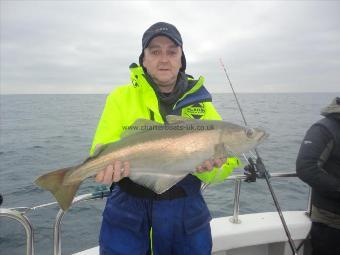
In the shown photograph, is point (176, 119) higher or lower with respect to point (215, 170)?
higher

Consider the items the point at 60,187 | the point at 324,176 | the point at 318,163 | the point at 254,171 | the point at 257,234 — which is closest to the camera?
the point at 60,187

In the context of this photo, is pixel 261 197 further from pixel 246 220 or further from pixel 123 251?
pixel 123 251

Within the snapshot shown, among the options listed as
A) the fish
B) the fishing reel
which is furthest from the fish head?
the fishing reel

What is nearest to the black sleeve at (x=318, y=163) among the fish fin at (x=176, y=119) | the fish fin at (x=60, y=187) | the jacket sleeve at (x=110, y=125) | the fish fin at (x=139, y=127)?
the fish fin at (x=176, y=119)

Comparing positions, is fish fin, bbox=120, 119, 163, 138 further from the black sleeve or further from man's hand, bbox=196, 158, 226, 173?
the black sleeve

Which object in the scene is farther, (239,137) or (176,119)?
(239,137)

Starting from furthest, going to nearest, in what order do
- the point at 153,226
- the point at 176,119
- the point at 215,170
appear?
the point at 215,170 < the point at 176,119 < the point at 153,226

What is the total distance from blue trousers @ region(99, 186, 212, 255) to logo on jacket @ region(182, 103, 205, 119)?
95 centimetres

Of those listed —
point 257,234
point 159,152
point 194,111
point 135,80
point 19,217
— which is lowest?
point 257,234

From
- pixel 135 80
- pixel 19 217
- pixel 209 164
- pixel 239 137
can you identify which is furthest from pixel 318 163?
pixel 19 217

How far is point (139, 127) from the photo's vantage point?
327cm

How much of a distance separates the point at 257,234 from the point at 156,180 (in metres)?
2.37

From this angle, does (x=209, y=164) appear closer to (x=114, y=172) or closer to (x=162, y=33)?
(x=114, y=172)

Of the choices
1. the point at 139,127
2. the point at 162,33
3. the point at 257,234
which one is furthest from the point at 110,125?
the point at 257,234
